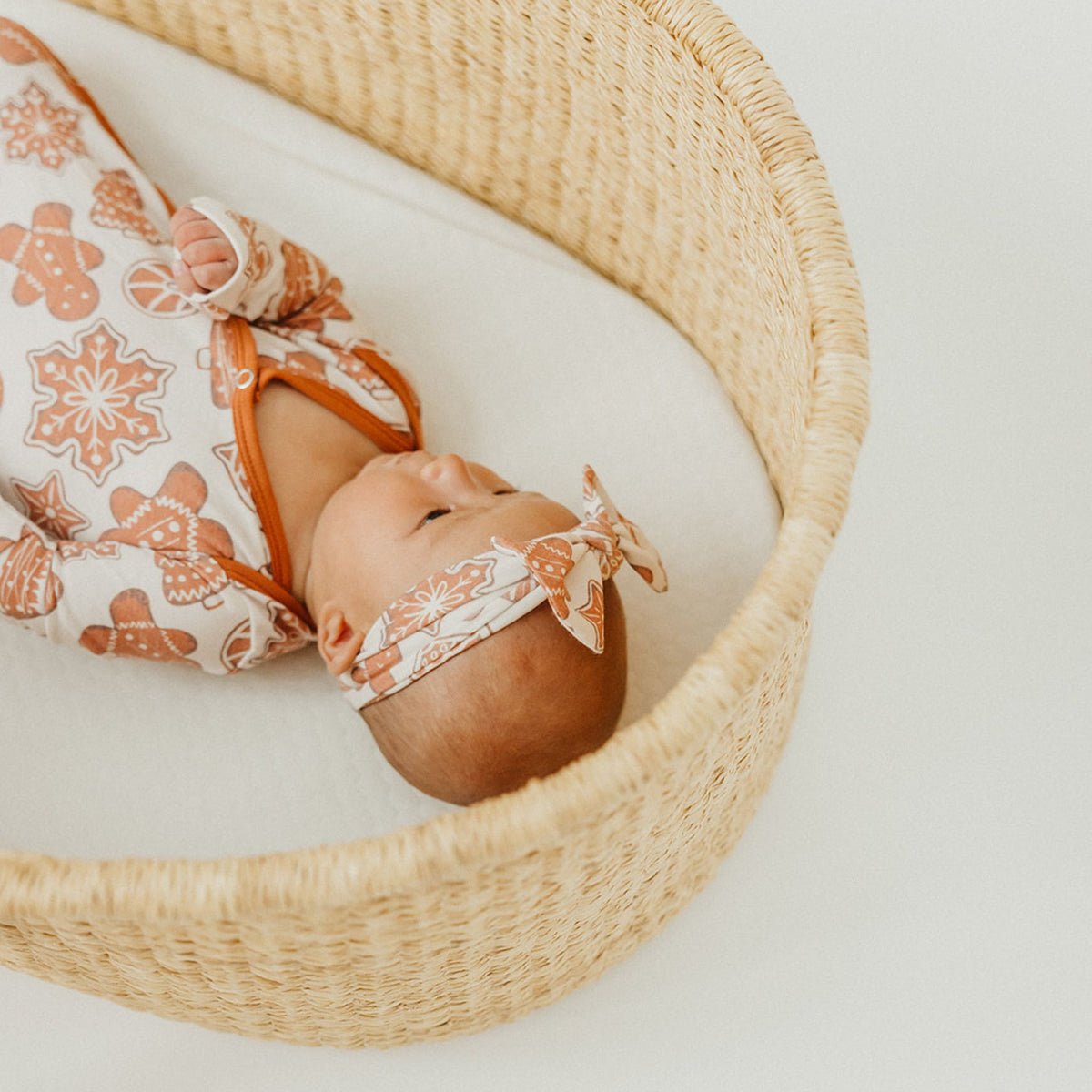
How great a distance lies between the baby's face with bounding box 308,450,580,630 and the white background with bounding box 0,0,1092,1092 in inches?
14.5

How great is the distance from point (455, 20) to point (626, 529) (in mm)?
546

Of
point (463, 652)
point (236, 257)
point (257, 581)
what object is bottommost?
point (257, 581)

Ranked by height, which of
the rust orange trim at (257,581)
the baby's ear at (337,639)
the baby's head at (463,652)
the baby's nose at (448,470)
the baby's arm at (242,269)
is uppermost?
the baby's arm at (242,269)

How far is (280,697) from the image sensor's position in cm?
107

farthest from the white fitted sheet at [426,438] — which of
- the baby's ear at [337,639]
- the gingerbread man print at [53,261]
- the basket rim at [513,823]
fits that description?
the basket rim at [513,823]

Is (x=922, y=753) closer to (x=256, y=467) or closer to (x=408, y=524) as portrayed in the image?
(x=408, y=524)

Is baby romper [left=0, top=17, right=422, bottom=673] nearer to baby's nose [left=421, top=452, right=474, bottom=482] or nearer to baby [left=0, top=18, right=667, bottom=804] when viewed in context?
baby [left=0, top=18, right=667, bottom=804]

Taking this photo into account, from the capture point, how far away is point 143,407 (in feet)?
3.41

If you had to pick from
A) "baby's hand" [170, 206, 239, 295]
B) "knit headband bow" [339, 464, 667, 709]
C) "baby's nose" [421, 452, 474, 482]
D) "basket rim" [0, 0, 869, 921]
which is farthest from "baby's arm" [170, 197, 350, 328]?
"basket rim" [0, 0, 869, 921]

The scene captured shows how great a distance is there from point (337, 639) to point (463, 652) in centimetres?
15

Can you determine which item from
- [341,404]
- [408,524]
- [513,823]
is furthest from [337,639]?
[513,823]

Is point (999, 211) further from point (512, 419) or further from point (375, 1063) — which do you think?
point (375, 1063)

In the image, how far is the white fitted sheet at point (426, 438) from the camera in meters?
1.03

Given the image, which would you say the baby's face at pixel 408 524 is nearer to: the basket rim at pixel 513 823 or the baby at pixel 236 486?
the baby at pixel 236 486
